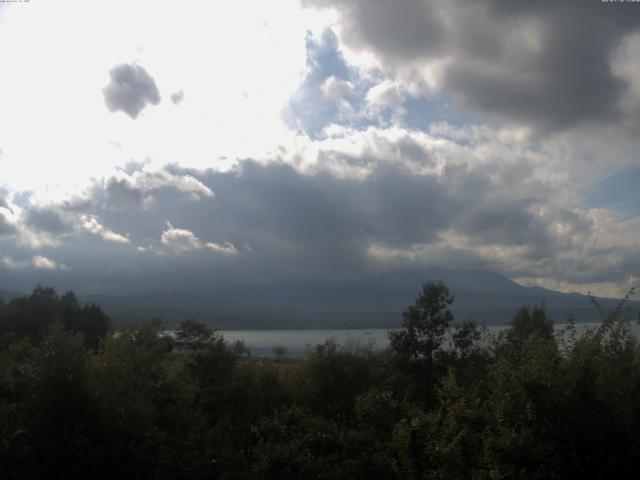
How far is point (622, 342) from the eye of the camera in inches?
566

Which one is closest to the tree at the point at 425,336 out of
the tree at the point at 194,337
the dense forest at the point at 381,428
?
the tree at the point at 194,337

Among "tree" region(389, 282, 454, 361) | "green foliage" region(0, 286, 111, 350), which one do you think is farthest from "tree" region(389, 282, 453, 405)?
"green foliage" region(0, 286, 111, 350)

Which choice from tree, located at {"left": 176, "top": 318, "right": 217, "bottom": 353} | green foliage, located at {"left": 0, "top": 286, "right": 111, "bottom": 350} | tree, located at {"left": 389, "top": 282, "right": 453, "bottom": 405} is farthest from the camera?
green foliage, located at {"left": 0, "top": 286, "right": 111, "bottom": 350}

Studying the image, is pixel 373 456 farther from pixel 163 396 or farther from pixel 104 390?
pixel 163 396

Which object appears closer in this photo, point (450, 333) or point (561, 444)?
point (561, 444)

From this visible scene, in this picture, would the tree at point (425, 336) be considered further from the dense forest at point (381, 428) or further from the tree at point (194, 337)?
the dense forest at point (381, 428)

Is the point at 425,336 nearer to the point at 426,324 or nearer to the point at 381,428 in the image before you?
the point at 426,324

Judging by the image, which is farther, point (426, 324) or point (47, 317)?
point (47, 317)

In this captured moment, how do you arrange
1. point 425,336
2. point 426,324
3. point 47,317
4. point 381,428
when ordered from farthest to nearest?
point 47,317 < point 425,336 < point 426,324 < point 381,428

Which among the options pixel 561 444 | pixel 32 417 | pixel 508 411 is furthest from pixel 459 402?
pixel 32 417

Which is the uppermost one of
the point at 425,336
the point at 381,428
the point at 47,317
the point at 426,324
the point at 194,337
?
the point at 47,317

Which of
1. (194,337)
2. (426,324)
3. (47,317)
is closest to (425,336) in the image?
(426,324)

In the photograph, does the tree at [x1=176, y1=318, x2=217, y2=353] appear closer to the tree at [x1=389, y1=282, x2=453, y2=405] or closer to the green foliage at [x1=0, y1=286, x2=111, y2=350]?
the tree at [x1=389, y1=282, x2=453, y2=405]

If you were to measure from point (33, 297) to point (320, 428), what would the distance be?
4105 inches
